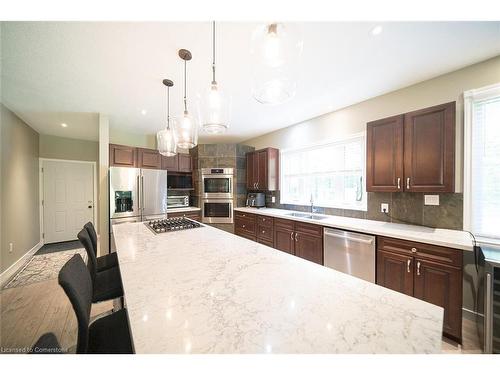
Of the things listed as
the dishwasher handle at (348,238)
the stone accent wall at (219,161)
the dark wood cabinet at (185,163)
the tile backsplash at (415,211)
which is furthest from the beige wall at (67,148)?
the tile backsplash at (415,211)

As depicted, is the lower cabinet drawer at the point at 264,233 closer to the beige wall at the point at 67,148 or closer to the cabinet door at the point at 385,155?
the cabinet door at the point at 385,155

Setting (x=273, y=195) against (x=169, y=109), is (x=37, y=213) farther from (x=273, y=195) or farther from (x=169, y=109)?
(x=273, y=195)

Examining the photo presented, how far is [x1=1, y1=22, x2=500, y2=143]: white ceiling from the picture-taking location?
1411 millimetres

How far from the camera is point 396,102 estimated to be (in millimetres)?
2299

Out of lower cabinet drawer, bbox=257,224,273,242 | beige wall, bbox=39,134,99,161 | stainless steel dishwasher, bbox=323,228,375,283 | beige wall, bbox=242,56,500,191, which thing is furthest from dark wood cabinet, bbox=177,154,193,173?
stainless steel dishwasher, bbox=323,228,375,283

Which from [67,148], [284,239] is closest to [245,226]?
[284,239]

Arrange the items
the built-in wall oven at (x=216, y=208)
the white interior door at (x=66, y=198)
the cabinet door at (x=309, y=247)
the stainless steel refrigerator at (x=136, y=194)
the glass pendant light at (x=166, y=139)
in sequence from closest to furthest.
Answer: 1. the glass pendant light at (x=166, y=139)
2. the cabinet door at (x=309, y=247)
3. the stainless steel refrigerator at (x=136, y=194)
4. the built-in wall oven at (x=216, y=208)
5. the white interior door at (x=66, y=198)

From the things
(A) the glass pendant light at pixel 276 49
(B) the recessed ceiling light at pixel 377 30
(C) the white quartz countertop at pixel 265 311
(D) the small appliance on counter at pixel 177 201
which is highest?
(B) the recessed ceiling light at pixel 377 30

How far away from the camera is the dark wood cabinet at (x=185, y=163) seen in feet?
13.8

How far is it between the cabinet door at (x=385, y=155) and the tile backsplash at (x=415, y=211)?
347 millimetres

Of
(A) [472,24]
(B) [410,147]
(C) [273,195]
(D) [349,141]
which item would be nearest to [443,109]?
(B) [410,147]

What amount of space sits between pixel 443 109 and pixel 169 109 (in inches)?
130

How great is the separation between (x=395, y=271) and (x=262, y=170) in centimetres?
265
